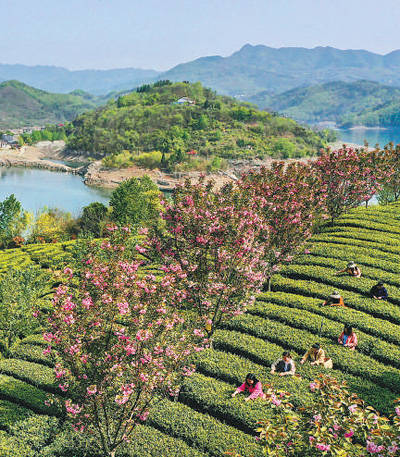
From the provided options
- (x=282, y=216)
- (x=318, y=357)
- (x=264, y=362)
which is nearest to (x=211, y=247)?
(x=264, y=362)

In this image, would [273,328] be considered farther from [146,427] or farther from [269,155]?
[269,155]

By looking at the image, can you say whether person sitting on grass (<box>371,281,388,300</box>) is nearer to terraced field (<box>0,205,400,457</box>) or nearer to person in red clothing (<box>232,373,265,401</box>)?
terraced field (<box>0,205,400,457</box>)

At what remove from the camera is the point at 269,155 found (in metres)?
141

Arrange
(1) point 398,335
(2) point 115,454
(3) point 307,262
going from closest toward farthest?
(2) point 115,454
(1) point 398,335
(3) point 307,262

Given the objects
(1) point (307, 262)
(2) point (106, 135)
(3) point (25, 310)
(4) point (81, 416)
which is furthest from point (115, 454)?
(2) point (106, 135)

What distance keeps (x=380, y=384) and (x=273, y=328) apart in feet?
15.3

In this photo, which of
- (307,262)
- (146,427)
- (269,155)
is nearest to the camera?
(146,427)

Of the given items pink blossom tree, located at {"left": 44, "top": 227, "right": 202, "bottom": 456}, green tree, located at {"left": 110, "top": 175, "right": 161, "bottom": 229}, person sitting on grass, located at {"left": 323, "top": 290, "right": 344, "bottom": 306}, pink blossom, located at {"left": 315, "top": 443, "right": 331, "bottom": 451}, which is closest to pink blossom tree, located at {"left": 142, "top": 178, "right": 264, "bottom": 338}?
pink blossom tree, located at {"left": 44, "top": 227, "right": 202, "bottom": 456}

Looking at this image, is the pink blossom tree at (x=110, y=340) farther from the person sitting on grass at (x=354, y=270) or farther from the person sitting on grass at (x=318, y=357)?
the person sitting on grass at (x=354, y=270)

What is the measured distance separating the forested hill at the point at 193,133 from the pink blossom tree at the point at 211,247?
11199 cm

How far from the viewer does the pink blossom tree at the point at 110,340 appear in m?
9.15

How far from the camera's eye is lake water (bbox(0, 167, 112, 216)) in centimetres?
8700

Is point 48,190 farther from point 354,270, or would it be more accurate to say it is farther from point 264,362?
point 264,362

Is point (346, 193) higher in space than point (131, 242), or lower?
higher
